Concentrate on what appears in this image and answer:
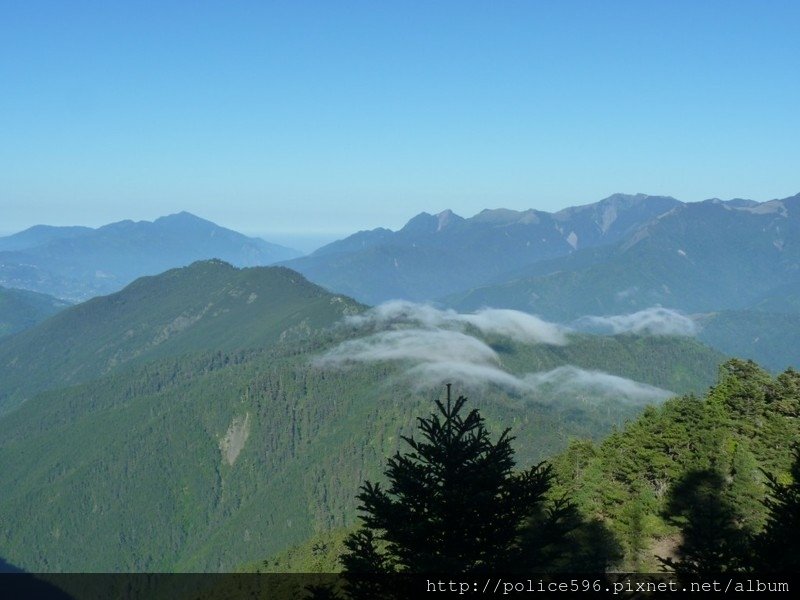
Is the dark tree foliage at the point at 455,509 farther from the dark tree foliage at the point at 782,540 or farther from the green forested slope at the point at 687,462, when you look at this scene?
the green forested slope at the point at 687,462

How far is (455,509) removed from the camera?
18062 millimetres

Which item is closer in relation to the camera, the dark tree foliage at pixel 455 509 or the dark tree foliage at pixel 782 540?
the dark tree foliage at pixel 782 540

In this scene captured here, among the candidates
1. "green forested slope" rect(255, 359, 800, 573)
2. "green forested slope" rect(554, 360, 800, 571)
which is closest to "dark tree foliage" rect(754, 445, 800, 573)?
"green forested slope" rect(255, 359, 800, 573)

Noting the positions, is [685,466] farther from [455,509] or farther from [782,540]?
[455,509]

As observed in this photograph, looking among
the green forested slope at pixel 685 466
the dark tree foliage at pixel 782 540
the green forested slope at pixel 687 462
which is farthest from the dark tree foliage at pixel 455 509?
the green forested slope at pixel 687 462

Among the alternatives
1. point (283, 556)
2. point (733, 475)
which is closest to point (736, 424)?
point (733, 475)

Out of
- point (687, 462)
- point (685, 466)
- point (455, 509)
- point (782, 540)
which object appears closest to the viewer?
point (782, 540)

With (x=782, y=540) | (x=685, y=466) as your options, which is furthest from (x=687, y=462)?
(x=782, y=540)

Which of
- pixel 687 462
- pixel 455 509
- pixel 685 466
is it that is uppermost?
pixel 455 509

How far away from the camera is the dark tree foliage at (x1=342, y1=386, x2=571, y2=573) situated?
18.0m

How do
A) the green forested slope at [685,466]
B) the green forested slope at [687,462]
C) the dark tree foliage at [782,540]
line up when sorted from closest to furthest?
1. the dark tree foliage at [782,540]
2. the green forested slope at [685,466]
3. the green forested slope at [687,462]

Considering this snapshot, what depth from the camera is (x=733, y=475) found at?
182 ft

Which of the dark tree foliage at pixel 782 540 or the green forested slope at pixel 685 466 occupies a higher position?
the dark tree foliage at pixel 782 540

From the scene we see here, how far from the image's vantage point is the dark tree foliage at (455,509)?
59.1ft
